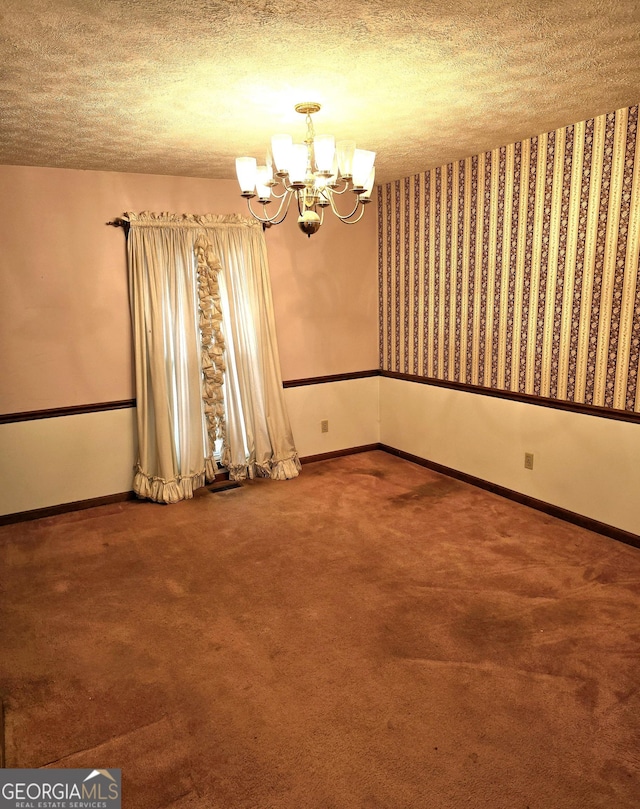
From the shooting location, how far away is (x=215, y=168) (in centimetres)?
407

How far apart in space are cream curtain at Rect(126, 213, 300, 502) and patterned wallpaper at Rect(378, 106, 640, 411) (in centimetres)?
131

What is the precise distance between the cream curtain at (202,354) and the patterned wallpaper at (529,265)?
131cm

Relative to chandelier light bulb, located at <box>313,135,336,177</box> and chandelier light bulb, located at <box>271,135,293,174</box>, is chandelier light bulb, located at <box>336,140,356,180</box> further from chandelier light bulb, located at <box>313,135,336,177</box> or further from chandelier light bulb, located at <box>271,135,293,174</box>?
chandelier light bulb, located at <box>271,135,293,174</box>

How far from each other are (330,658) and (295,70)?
2.48 meters

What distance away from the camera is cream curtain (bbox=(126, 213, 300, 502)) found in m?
4.24

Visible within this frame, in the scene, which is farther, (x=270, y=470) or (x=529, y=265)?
(x=270, y=470)

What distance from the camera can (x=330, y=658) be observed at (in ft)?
8.02

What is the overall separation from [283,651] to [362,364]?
332 centimetres

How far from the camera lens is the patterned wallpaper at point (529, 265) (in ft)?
10.8

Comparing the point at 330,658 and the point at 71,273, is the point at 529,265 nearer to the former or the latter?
the point at 330,658

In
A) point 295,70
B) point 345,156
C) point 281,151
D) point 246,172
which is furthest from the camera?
point 246,172

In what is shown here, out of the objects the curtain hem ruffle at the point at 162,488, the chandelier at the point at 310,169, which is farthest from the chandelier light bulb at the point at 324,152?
the curtain hem ruffle at the point at 162,488

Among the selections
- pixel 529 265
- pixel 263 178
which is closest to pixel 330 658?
pixel 263 178

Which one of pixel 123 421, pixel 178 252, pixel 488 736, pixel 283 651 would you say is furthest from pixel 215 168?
pixel 488 736
